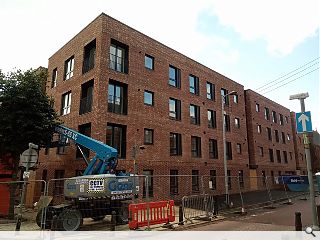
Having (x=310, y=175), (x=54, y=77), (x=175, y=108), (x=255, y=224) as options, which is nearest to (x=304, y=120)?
(x=310, y=175)

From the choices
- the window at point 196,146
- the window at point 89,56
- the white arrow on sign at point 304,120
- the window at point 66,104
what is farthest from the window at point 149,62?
the white arrow on sign at point 304,120

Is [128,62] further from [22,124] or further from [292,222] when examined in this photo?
[292,222]

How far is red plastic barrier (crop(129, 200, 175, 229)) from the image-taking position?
33.5 feet

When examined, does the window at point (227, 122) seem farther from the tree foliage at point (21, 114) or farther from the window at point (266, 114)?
the tree foliage at point (21, 114)

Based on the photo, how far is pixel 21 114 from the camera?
14.4 metres

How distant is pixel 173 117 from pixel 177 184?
18.7 ft

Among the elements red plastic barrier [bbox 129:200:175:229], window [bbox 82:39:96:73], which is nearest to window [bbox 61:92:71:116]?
window [bbox 82:39:96:73]

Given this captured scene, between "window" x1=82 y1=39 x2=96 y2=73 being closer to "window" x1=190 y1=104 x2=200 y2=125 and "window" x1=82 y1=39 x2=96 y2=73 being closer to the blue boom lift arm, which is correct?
the blue boom lift arm

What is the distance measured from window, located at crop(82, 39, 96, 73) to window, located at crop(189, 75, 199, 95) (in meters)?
10.2

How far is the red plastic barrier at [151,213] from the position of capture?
33.5 ft

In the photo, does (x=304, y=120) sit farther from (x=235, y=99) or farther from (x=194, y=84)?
(x=235, y=99)

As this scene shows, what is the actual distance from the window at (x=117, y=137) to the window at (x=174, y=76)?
7396 mm

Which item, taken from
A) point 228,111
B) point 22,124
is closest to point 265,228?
point 22,124

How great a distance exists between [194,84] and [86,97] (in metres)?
11.5
